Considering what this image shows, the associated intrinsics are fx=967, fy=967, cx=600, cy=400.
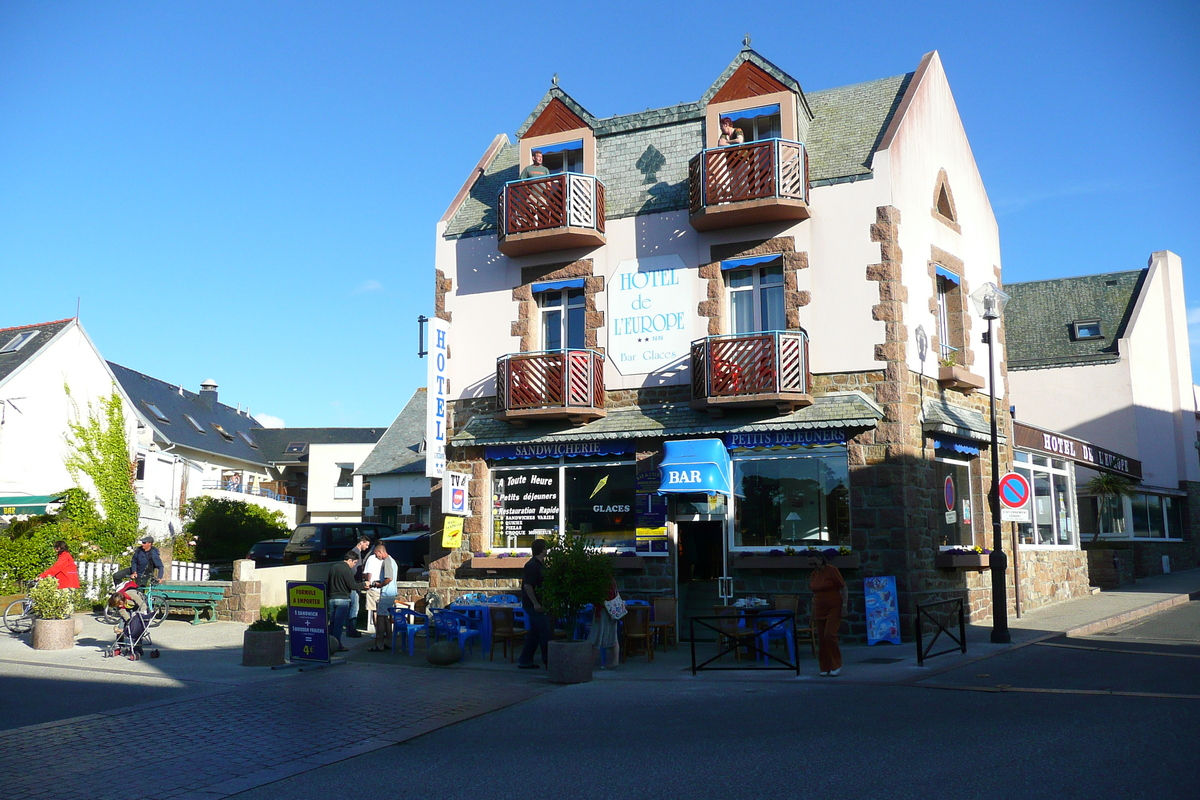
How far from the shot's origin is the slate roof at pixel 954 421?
1669cm

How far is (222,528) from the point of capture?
3525cm

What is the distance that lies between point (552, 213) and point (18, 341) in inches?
860

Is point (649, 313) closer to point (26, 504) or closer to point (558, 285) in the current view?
point (558, 285)

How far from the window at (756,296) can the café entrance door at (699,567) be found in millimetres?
3631

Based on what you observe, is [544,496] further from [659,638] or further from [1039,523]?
[1039,523]

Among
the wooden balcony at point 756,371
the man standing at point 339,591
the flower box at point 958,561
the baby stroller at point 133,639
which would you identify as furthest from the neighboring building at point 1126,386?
the baby stroller at point 133,639

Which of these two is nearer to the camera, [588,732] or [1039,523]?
[588,732]

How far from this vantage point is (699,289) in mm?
17797

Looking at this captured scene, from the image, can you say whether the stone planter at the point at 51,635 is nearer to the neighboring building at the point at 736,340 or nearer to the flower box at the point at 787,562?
the neighboring building at the point at 736,340

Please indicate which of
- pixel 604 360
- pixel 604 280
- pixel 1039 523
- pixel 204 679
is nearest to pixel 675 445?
pixel 604 360

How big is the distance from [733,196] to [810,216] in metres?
1.44

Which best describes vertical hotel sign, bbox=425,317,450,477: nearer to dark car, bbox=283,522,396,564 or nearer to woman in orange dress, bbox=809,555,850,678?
dark car, bbox=283,522,396,564

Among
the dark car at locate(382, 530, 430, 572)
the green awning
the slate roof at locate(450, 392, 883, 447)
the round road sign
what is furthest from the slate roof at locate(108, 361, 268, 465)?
the round road sign

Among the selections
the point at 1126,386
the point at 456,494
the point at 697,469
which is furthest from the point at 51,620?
the point at 1126,386
